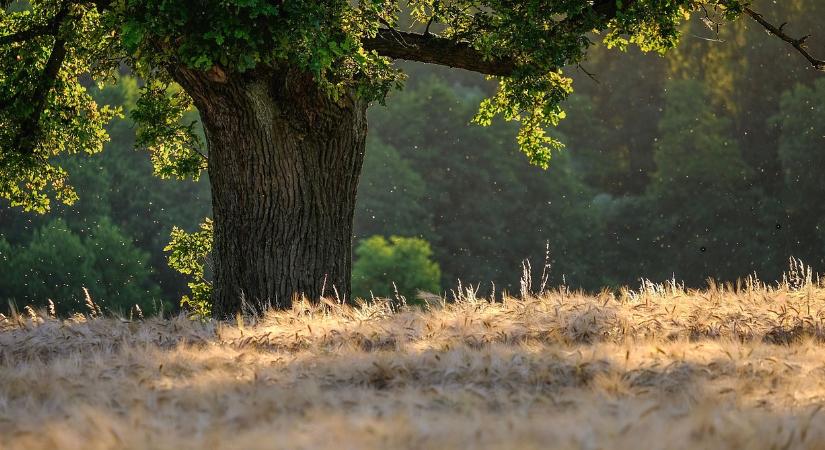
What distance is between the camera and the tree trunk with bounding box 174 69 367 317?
12.1m

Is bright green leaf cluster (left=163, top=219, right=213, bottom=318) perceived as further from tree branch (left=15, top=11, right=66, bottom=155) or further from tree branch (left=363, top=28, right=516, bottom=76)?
tree branch (left=363, top=28, right=516, bottom=76)

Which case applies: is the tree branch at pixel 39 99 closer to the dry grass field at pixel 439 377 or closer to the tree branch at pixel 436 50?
the tree branch at pixel 436 50

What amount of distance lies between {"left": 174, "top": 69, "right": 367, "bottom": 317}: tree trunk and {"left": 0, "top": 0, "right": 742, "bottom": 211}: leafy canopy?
0.31 metres

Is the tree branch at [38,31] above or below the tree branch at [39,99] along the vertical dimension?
above

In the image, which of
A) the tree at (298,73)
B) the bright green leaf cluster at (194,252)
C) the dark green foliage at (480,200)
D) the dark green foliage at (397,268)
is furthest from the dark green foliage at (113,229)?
the tree at (298,73)

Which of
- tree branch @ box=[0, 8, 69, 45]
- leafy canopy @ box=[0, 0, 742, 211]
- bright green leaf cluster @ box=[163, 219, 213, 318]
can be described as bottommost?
bright green leaf cluster @ box=[163, 219, 213, 318]

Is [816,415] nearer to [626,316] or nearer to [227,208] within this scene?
[626,316]

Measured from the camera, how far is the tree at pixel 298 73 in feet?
35.2

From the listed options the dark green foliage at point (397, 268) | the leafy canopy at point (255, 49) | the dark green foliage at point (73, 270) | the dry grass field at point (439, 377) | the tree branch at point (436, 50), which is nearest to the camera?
the dry grass field at point (439, 377)

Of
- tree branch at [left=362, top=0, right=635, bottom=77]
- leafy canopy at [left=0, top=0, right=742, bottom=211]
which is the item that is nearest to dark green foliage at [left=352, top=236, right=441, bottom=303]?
leafy canopy at [left=0, top=0, right=742, bottom=211]

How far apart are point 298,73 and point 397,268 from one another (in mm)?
33194

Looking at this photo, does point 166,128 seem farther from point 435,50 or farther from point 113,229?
point 113,229

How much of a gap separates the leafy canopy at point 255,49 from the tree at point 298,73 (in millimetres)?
25

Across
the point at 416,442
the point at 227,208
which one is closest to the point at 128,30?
the point at 227,208
